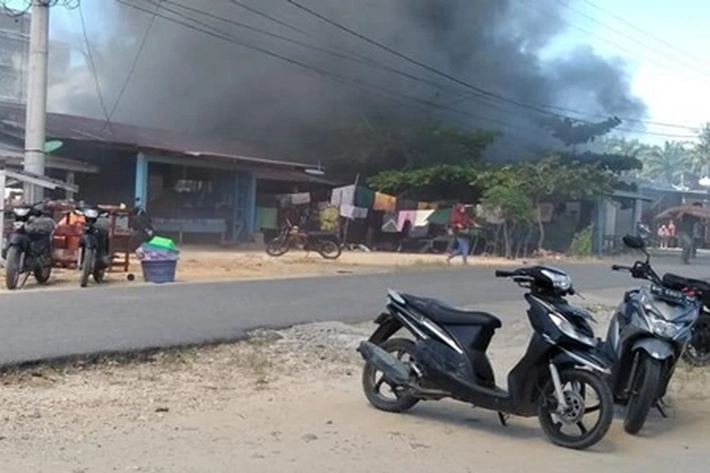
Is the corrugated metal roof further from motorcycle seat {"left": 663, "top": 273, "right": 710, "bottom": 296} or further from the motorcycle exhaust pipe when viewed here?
motorcycle seat {"left": 663, "top": 273, "right": 710, "bottom": 296}

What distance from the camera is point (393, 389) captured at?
18.8 ft

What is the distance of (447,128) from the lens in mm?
32219

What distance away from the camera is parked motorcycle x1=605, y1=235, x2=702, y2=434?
539cm

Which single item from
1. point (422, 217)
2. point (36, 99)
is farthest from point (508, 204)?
point (36, 99)

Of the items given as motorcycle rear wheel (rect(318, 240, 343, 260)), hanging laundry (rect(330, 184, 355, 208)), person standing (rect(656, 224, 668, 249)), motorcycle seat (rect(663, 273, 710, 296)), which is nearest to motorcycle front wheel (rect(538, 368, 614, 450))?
motorcycle seat (rect(663, 273, 710, 296))

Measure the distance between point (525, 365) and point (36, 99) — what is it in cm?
1326

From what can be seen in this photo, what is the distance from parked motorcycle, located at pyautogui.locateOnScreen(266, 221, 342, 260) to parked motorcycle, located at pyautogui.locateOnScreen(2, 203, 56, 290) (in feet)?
31.0

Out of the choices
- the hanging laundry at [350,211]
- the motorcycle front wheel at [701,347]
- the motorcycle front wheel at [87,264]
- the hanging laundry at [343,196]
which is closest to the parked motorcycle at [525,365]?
the motorcycle front wheel at [701,347]

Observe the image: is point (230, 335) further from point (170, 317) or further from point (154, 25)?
point (154, 25)

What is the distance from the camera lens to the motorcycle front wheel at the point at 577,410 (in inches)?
196

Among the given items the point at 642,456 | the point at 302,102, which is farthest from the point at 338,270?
the point at 302,102

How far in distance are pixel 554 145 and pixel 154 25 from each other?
61.4ft

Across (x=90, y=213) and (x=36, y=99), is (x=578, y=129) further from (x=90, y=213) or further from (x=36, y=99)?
(x=90, y=213)

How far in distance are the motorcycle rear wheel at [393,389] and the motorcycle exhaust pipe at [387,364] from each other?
0.07m
